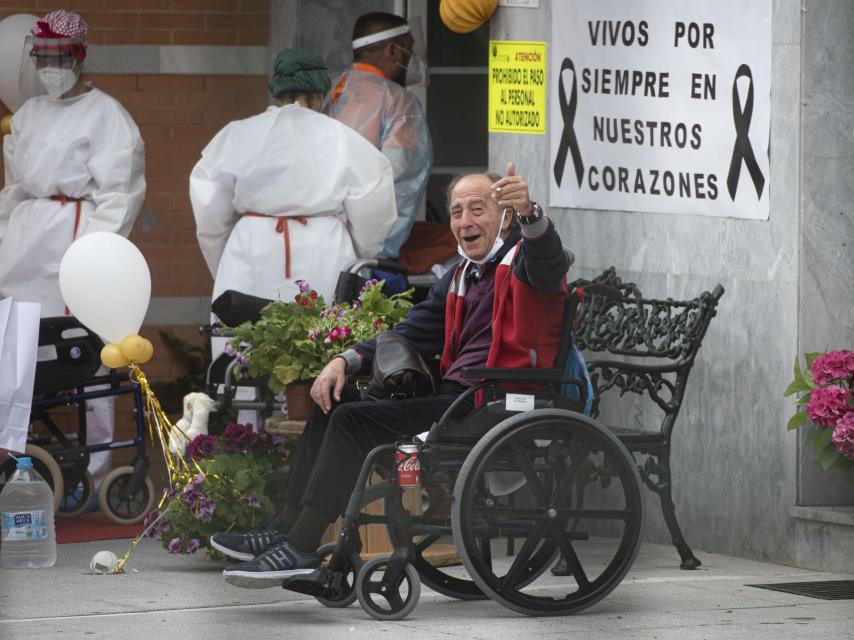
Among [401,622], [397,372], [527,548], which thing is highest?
[397,372]

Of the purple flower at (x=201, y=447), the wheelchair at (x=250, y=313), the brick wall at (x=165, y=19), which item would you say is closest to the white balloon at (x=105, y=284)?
the wheelchair at (x=250, y=313)

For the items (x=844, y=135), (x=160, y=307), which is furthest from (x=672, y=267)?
(x=160, y=307)

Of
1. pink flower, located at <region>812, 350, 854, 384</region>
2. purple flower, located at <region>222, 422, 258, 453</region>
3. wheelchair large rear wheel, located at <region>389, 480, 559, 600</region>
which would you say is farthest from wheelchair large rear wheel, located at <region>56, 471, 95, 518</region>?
pink flower, located at <region>812, 350, 854, 384</region>

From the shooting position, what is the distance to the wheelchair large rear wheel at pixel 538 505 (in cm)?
567

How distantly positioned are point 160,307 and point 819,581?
15.0ft

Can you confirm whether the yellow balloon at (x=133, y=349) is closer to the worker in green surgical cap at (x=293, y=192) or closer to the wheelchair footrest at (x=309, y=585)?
the worker in green surgical cap at (x=293, y=192)

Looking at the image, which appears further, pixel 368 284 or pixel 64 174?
pixel 64 174

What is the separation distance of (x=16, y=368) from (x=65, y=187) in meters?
1.62

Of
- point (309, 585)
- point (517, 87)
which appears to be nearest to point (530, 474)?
point (309, 585)

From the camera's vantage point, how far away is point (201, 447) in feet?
23.8

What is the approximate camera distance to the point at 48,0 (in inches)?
392

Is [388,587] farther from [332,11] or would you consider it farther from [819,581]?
[332,11]

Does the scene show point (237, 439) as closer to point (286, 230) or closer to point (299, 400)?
point (299, 400)

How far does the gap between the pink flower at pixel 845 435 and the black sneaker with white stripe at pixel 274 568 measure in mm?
1872
